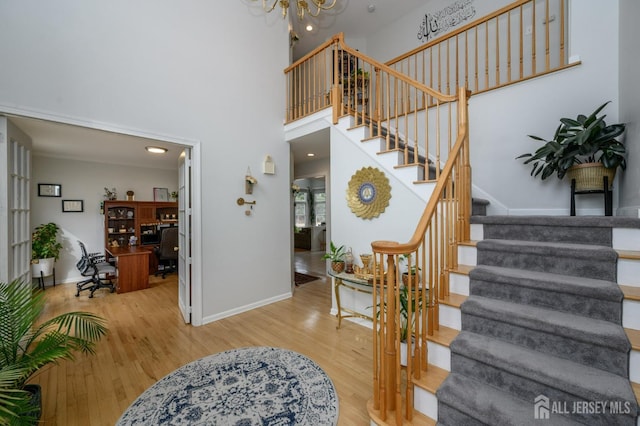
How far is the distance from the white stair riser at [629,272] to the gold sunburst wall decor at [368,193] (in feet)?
5.61

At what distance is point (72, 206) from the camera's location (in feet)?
16.4

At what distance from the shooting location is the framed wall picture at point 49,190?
4660mm

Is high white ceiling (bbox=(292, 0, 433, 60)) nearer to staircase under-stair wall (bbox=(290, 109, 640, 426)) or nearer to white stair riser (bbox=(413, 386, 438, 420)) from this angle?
staircase under-stair wall (bbox=(290, 109, 640, 426))

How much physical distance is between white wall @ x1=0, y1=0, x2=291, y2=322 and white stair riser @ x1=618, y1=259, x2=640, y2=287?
3417mm

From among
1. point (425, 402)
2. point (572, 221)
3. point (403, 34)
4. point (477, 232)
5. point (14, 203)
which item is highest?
point (403, 34)

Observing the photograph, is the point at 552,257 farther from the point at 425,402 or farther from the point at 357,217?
the point at 357,217

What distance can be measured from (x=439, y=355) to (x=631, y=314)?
1.01 m

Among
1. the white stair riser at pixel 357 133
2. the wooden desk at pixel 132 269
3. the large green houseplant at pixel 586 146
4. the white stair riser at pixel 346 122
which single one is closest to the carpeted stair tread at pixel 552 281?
the large green houseplant at pixel 586 146

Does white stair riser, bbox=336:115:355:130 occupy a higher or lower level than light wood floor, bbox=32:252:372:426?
higher

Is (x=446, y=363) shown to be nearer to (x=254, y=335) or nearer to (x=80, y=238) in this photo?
(x=254, y=335)

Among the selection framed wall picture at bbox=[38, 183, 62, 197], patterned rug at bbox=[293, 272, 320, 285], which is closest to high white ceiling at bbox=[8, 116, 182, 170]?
framed wall picture at bbox=[38, 183, 62, 197]

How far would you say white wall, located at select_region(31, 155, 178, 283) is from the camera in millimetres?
4684

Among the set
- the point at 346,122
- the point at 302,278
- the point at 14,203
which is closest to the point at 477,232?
the point at 346,122

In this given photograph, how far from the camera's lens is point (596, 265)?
60.4 inches
